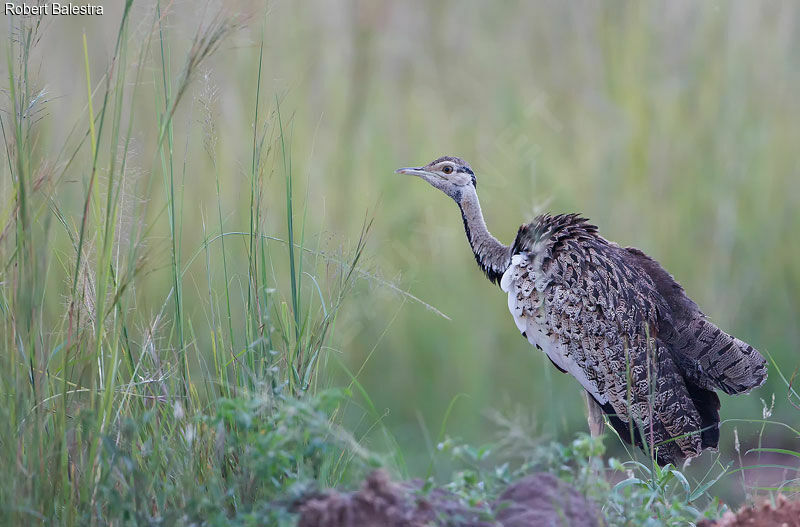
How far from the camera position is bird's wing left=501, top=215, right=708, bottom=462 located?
11.8 feet

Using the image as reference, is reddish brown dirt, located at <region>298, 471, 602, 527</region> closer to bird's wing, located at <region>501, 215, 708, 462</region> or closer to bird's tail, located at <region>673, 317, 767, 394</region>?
bird's wing, located at <region>501, 215, 708, 462</region>

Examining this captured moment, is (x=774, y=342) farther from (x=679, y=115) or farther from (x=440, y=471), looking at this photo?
(x=440, y=471)

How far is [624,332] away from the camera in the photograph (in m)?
3.64

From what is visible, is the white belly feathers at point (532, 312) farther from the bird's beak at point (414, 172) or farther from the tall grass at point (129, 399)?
the tall grass at point (129, 399)

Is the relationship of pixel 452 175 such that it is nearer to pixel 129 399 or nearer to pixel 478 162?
pixel 478 162

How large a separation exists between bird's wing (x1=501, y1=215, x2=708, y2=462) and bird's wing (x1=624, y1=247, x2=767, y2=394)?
67 mm

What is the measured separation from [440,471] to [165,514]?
2.81m

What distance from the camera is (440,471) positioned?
452 centimetres

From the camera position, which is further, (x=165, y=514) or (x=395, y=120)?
(x=395, y=120)

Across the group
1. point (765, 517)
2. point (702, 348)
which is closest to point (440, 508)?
point (765, 517)

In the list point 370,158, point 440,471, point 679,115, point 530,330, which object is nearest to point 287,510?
point 530,330

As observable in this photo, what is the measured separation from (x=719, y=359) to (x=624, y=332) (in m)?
0.38

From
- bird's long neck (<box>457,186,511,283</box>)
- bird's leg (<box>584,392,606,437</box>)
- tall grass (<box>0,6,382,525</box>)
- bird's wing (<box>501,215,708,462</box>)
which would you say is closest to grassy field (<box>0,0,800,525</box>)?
bird's leg (<box>584,392,606,437</box>)

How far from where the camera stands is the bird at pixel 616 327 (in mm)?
3586
